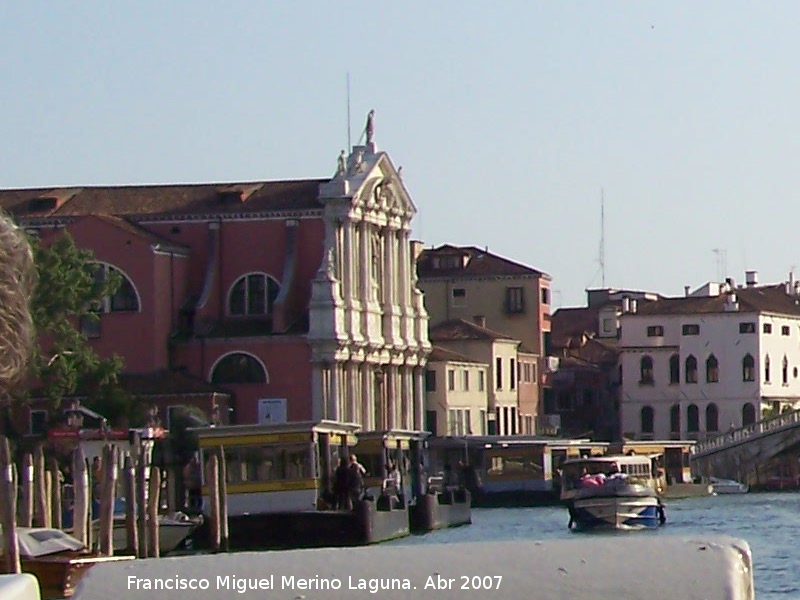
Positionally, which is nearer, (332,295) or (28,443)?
(28,443)

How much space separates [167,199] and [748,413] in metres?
23.1

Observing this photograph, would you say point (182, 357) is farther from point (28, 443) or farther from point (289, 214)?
point (28, 443)

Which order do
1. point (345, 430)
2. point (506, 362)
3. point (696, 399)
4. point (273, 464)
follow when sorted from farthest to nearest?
point (696, 399)
point (506, 362)
point (345, 430)
point (273, 464)

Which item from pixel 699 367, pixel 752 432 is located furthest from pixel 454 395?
pixel 699 367

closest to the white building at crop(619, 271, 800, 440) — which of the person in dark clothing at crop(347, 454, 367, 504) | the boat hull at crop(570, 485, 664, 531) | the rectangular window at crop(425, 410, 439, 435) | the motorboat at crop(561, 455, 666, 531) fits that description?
the rectangular window at crop(425, 410, 439, 435)

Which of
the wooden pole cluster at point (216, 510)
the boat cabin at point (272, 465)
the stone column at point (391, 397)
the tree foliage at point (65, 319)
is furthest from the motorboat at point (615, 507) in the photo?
the stone column at point (391, 397)

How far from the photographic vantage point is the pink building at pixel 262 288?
4278 centimetres

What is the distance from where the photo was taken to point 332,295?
141ft

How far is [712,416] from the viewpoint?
63406 millimetres

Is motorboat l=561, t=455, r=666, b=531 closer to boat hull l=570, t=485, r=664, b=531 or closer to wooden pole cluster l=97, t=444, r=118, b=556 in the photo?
boat hull l=570, t=485, r=664, b=531

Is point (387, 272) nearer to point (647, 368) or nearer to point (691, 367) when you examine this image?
point (647, 368)

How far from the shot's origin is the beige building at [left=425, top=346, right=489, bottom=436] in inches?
2040

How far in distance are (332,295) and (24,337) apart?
4138 cm

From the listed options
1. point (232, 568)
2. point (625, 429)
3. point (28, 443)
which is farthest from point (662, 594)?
point (625, 429)
